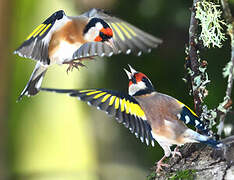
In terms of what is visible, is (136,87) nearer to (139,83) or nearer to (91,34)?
(139,83)

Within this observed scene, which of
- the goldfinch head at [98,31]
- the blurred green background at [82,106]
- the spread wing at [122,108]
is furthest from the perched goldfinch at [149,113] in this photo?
the blurred green background at [82,106]

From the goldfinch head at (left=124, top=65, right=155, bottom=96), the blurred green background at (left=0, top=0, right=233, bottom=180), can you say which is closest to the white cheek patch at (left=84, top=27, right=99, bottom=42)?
the goldfinch head at (left=124, top=65, right=155, bottom=96)

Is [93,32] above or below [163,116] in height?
above

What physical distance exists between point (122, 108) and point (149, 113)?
0.10 metres

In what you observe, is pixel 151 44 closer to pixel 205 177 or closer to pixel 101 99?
pixel 101 99

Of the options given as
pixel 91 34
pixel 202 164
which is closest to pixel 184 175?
pixel 202 164

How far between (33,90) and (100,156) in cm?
137

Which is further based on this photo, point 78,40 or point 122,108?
point 78,40

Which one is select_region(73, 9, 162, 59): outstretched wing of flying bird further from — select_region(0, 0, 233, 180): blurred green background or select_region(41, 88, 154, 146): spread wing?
select_region(0, 0, 233, 180): blurred green background

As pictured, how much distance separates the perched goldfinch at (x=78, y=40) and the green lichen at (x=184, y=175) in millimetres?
301

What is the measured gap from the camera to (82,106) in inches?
90.0

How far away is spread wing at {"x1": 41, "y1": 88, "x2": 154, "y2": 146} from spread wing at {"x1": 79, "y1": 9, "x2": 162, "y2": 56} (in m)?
0.11

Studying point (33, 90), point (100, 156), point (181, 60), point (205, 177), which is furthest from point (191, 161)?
point (100, 156)

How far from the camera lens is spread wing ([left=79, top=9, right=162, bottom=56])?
3.33ft
